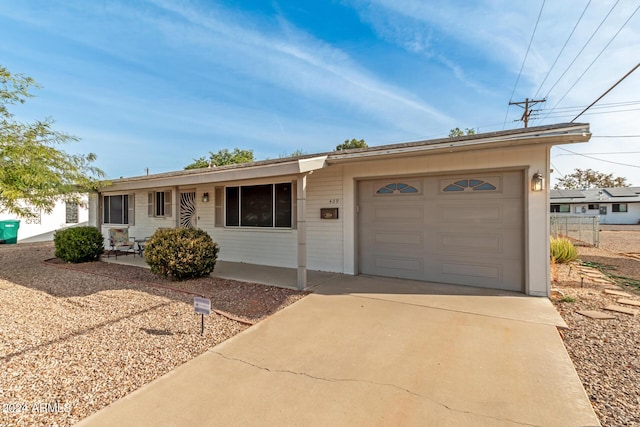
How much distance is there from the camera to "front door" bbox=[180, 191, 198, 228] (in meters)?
9.03

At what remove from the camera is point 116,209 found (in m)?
11.1

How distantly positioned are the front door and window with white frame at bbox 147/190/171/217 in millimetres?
639

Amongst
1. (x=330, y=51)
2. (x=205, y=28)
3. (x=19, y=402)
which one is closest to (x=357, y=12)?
(x=330, y=51)

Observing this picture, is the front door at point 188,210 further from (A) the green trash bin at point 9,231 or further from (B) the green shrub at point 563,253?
(A) the green trash bin at point 9,231

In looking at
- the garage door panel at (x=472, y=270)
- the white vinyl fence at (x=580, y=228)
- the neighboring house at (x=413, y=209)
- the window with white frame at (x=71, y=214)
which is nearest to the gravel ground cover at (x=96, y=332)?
the neighboring house at (x=413, y=209)

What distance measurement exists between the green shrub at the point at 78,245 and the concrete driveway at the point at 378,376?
737cm

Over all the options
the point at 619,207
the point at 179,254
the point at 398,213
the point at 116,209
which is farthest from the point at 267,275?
the point at 619,207

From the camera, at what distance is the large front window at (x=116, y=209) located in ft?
35.4

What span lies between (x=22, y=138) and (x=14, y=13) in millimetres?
2774

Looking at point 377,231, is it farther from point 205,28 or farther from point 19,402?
point 205,28

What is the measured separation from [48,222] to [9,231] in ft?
5.33

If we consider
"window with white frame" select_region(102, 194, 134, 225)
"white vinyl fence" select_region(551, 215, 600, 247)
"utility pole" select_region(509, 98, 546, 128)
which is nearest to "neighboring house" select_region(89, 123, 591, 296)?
"window with white frame" select_region(102, 194, 134, 225)

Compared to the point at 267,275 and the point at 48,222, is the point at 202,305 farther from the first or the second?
the point at 48,222

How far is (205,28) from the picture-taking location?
771 cm
